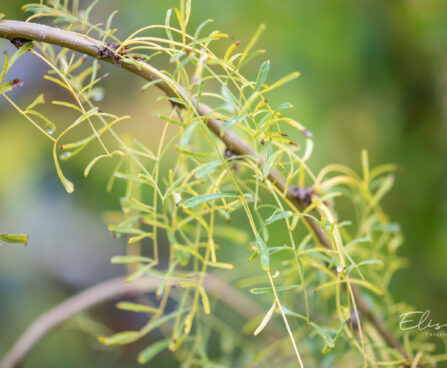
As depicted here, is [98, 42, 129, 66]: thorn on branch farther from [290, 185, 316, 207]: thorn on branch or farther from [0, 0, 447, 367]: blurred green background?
[0, 0, 447, 367]: blurred green background

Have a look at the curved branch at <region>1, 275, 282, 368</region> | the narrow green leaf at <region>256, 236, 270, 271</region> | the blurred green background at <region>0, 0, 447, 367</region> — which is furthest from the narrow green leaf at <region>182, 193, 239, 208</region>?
the blurred green background at <region>0, 0, 447, 367</region>

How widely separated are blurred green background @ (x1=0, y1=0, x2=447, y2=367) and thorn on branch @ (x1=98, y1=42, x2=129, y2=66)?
0.38 meters

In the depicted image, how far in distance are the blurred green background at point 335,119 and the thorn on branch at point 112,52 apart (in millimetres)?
381

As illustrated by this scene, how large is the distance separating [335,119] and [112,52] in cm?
45

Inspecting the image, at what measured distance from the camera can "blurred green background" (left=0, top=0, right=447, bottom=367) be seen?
0.49 meters

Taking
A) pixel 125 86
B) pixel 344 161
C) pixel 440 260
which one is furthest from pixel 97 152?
pixel 440 260

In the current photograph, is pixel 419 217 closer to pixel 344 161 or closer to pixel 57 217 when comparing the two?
pixel 344 161

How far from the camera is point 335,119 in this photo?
22.0 inches

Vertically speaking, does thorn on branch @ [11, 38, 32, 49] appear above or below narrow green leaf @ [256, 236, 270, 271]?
above

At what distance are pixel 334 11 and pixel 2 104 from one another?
0.49 meters

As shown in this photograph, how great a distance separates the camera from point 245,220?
1.76 ft

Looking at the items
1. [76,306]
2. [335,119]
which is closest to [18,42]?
[76,306]

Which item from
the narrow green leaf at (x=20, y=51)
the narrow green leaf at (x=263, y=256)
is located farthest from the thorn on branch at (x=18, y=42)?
the narrow green leaf at (x=263, y=256)

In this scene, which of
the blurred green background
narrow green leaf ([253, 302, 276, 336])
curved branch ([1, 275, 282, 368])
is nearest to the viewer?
narrow green leaf ([253, 302, 276, 336])
